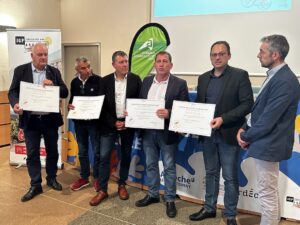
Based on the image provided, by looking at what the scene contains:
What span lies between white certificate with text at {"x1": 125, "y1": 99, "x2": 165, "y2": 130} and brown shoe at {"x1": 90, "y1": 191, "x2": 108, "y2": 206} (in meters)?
0.80

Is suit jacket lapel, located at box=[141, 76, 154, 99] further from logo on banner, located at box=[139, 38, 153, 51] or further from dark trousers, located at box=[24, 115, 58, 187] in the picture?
logo on banner, located at box=[139, 38, 153, 51]

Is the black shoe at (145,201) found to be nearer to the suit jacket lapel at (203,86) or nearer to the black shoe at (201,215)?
the black shoe at (201,215)

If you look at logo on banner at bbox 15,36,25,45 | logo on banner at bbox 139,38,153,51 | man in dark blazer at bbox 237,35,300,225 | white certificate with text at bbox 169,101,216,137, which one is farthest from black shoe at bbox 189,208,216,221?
logo on banner at bbox 139,38,153,51

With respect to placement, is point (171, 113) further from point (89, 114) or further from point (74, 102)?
point (74, 102)

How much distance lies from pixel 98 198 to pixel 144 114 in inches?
39.8

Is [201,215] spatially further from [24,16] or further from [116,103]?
[24,16]

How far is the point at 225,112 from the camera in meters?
2.21

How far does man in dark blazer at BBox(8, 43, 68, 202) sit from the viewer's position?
272 cm

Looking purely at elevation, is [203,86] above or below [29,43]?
below

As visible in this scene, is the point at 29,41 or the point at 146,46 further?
the point at 146,46

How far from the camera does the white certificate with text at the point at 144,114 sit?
244 centimetres

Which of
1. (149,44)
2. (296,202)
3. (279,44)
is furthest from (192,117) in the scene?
(149,44)

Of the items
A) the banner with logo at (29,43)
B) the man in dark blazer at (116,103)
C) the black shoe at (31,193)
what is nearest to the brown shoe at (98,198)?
the man in dark blazer at (116,103)

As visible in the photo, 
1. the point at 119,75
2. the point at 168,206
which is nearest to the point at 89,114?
the point at 119,75
